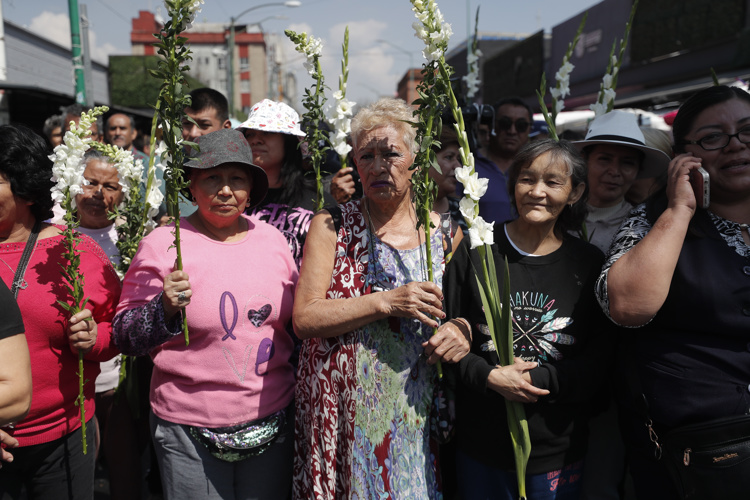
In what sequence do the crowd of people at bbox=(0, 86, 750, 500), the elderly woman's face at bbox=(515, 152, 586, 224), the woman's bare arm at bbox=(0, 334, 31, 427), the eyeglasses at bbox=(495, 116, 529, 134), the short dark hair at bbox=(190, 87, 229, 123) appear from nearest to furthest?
the woman's bare arm at bbox=(0, 334, 31, 427) < the crowd of people at bbox=(0, 86, 750, 500) < the elderly woman's face at bbox=(515, 152, 586, 224) < the short dark hair at bbox=(190, 87, 229, 123) < the eyeglasses at bbox=(495, 116, 529, 134)

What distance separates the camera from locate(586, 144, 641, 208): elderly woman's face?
3.01 m

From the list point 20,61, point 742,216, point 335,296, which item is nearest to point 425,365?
point 335,296

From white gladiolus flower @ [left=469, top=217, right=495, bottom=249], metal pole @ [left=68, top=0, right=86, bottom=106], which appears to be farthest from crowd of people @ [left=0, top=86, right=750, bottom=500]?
metal pole @ [left=68, top=0, right=86, bottom=106]

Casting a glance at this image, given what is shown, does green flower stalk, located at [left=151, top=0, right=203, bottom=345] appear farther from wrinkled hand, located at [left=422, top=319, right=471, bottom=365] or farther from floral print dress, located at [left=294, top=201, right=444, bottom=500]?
wrinkled hand, located at [left=422, top=319, right=471, bottom=365]

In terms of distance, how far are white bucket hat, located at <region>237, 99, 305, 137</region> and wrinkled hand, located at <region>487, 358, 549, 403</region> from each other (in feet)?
6.12

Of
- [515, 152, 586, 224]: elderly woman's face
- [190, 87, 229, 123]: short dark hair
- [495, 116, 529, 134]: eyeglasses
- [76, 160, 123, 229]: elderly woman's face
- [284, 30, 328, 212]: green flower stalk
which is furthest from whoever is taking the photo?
[495, 116, 529, 134]: eyeglasses

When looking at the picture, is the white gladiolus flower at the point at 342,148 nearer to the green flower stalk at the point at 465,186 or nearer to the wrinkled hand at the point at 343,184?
the wrinkled hand at the point at 343,184

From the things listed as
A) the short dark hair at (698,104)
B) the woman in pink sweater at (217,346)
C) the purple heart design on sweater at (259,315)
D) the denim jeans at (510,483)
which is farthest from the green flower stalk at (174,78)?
the short dark hair at (698,104)

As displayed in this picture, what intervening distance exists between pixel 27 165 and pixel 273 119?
1.37 metres

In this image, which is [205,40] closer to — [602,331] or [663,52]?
[663,52]

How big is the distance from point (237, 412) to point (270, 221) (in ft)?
3.63

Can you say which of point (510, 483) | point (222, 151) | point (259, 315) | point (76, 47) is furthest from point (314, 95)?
point (76, 47)

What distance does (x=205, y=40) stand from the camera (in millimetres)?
68000

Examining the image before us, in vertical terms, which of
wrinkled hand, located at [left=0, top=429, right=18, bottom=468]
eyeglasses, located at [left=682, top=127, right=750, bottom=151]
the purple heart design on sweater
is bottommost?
wrinkled hand, located at [left=0, top=429, right=18, bottom=468]
